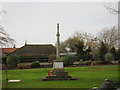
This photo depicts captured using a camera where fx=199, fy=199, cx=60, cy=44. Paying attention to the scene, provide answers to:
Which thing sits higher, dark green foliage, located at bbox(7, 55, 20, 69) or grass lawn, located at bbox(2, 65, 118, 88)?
dark green foliage, located at bbox(7, 55, 20, 69)

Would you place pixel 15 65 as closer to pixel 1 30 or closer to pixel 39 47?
pixel 39 47

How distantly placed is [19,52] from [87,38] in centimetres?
2238

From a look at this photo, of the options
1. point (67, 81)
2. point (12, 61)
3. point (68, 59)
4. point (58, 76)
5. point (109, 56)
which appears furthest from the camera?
point (109, 56)

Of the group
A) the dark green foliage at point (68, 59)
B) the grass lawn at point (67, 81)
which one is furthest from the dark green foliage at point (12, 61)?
the grass lawn at point (67, 81)

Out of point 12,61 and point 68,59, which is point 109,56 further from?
point 12,61

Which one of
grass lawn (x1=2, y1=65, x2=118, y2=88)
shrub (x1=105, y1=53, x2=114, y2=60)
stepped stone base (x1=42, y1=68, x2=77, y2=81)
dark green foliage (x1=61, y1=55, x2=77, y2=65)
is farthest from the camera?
shrub (x1=105, y1=53, x2=114, y2=60)

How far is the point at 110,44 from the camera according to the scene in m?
55.2

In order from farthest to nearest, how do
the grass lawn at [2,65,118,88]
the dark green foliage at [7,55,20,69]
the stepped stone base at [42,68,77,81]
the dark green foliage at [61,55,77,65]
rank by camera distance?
1. the dark green foliage at [61,55,77,65]
2. the dark green foliage at [7,55,20,69]
3. the stepped stone base at [42,68,77,81]
4. the grass lawn at [2,65,118,88]

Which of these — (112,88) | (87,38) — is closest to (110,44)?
(87,38)

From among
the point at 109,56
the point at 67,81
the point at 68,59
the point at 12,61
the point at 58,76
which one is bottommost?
the point at 67,81

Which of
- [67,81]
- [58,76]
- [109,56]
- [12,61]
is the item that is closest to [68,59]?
[109,56]

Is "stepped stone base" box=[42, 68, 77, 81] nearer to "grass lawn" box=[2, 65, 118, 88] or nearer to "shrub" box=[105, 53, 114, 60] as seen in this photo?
"grass lawn" box=[2, 65, 118, 88]

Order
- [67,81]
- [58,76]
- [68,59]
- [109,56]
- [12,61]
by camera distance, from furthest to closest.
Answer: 1. [109,56]
2. [68,59]
3. [12,61]
4. [58,76]
5. [67,81]

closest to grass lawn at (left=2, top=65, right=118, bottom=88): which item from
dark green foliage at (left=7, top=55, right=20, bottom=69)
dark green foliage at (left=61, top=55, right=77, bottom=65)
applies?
dark green foliage at (left=7, top=55, right=20, bottom=69)
